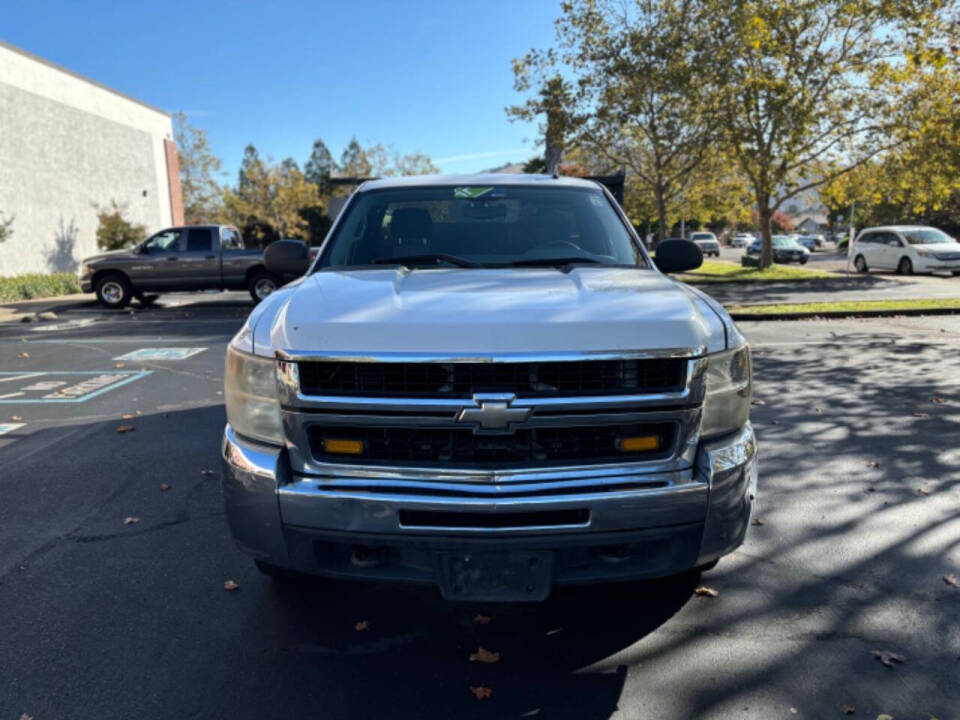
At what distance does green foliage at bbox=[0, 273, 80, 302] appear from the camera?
19797 mm

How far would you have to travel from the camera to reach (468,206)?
4172mm

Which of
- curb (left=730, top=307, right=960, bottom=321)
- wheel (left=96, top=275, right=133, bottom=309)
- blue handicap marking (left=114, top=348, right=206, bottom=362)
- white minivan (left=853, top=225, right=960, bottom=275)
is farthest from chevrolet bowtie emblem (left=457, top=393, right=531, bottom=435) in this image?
white minivan (left=853, top=225, right=960, bottom=275)

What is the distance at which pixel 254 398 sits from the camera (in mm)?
2713

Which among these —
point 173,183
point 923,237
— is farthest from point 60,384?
point 173,183

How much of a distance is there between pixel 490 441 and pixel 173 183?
37963 mm

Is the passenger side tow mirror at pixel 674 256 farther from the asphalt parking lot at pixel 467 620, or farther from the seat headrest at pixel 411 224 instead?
the asphalt parking lot at pixel 467 620

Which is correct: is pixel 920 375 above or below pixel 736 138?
below

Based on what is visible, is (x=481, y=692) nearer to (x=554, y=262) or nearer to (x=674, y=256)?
(x=554, y=262)

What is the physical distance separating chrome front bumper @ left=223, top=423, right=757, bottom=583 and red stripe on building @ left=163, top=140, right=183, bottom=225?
36.8 m

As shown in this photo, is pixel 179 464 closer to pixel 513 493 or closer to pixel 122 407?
pixel 122 407

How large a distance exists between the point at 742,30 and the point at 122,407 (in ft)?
65.5

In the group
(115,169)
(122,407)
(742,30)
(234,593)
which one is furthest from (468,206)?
(115,169)

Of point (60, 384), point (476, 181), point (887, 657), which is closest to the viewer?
point (887, 657)

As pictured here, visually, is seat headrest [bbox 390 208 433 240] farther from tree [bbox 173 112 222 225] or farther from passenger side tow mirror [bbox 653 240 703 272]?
tree [bbox 173 112 222 225]
